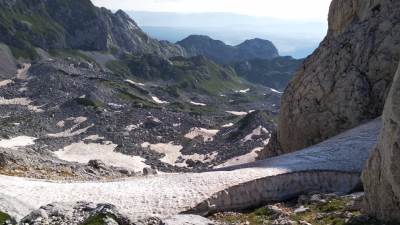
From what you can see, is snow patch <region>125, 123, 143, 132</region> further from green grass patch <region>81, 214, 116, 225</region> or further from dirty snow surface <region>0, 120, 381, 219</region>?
green grass patch <region>81, 214, 116, 225</region>

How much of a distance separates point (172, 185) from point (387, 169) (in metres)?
15.4

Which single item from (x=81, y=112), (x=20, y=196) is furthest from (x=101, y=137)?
(x=20, y=196)

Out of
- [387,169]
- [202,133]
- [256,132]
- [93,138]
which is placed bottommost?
[202,133]

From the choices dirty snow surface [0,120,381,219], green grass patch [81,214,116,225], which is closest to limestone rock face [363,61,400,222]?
dirty snow surface [0,120,381,219]

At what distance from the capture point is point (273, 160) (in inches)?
1613

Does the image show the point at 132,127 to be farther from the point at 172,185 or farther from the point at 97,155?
the point at 172,185

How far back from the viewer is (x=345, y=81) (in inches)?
1983

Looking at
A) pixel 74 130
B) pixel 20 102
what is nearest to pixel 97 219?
pixel 74 130

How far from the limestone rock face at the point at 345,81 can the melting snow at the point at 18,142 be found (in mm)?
79300

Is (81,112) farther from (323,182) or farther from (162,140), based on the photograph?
(323,182)

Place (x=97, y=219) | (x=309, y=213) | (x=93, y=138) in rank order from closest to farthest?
(x=97, y=219)
(x=309, y=213)
(x=93, y=138)

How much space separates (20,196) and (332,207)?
18921 mm

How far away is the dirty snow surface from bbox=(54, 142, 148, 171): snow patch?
7238cm

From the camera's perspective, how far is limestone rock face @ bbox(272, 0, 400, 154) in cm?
4828
